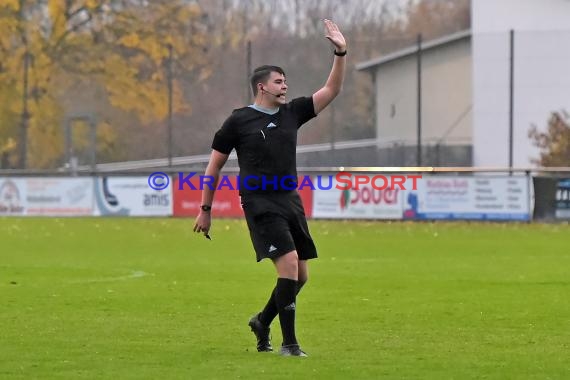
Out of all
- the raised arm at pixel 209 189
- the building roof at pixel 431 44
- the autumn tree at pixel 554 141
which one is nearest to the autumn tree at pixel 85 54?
the building roof at pixel 431 44

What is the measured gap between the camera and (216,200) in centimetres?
3234

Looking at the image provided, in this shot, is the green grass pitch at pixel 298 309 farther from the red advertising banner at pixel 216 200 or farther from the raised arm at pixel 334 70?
the red advertising banner at pixel 216 200

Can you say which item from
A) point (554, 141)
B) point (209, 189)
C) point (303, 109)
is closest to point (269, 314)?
point (209, 189)

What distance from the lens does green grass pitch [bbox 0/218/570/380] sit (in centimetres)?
837

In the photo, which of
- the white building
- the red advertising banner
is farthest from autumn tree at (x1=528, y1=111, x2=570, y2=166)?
the red advertising banner

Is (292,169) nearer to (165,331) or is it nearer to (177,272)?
(165,331)

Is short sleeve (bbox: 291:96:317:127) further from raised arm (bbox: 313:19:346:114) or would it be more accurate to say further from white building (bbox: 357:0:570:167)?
white building (bbox: 357:0:570:167)

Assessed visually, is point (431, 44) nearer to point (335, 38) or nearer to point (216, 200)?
point (216, 200)

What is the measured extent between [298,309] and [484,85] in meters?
29.6

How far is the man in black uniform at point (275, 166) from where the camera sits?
29.4 feet

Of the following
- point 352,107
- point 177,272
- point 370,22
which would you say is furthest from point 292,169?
point 370,22

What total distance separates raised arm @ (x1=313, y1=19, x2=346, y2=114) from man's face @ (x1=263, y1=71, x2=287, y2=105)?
242mm

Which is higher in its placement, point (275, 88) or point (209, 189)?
point (275, 88)

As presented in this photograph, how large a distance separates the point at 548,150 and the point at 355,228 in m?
11.8
